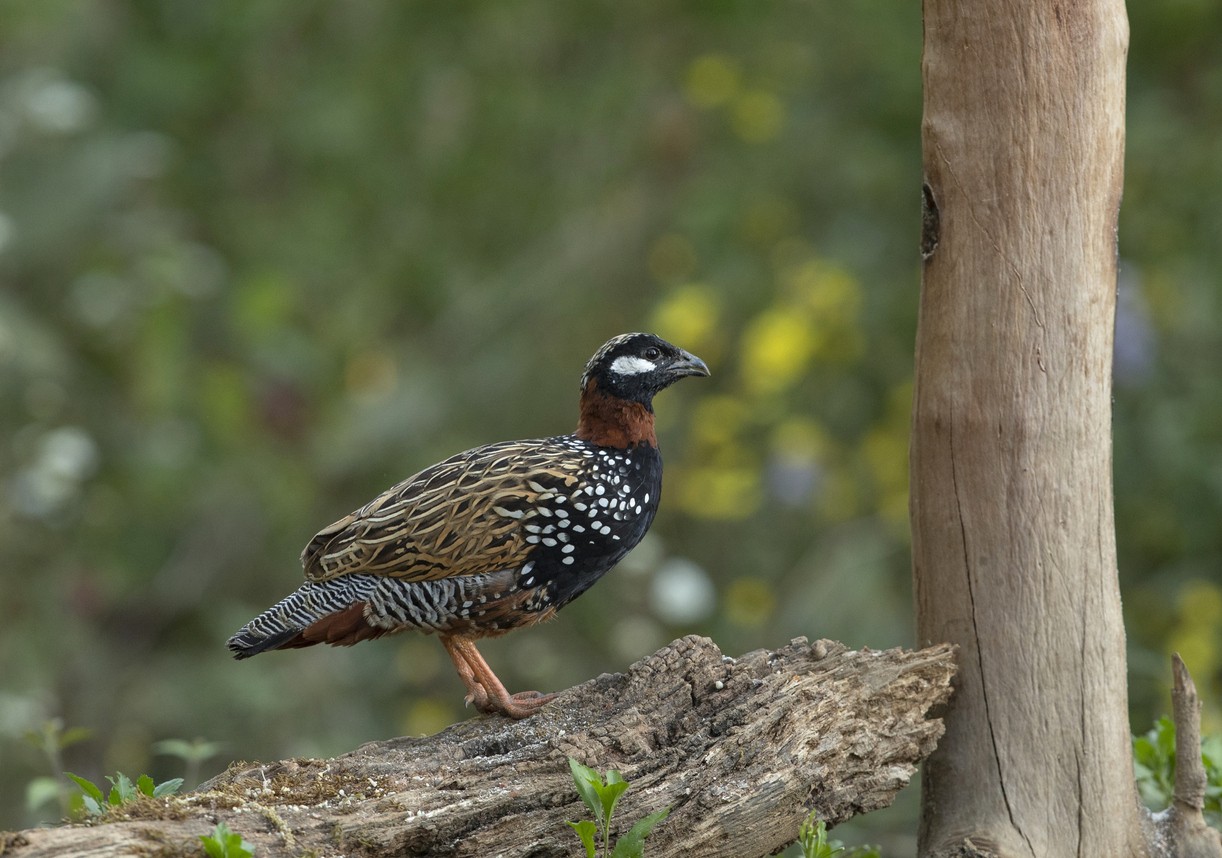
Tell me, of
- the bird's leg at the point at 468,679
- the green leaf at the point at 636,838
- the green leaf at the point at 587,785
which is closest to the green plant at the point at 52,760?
the bird's leg at the point at 468,679

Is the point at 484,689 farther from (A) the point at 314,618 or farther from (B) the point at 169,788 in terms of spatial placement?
(B) the point at 169,788

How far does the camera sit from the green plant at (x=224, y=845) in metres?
3.04

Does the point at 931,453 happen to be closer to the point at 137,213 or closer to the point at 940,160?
the point at 940,160

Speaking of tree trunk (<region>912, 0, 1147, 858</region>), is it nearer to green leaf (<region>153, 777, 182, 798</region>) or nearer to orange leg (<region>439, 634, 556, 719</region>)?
orange leg (<region>439, 634, 556, 719</region>)

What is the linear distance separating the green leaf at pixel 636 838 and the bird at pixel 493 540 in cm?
95

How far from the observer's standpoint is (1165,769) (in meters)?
4.47

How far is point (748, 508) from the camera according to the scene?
8.45 m

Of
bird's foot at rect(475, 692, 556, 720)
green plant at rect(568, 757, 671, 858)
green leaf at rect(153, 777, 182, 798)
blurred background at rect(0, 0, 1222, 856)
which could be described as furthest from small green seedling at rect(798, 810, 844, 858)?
blurred background at rect(0, 0, 1222, 856)

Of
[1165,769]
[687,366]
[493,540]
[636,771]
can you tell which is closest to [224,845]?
[636,771]

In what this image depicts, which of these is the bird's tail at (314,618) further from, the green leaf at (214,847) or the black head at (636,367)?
the green leaf at (214,847)

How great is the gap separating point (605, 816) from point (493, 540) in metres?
1.03

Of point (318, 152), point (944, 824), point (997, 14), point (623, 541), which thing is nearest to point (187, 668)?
point (318, 152)

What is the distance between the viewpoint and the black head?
14.2ft

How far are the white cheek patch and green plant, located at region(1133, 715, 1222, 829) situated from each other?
73.8 inches
